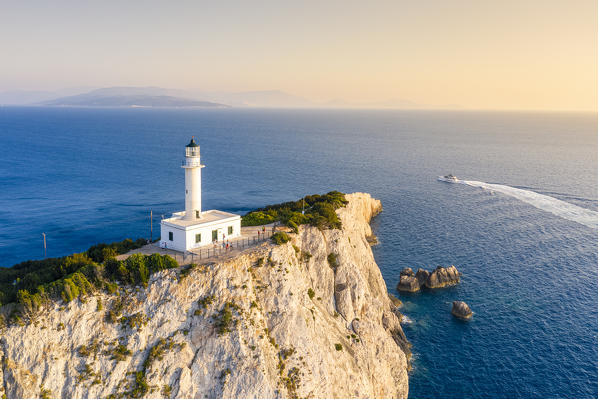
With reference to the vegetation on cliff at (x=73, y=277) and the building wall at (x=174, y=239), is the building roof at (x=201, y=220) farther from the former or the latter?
the vegetation on cliff at (x=73, y=277)

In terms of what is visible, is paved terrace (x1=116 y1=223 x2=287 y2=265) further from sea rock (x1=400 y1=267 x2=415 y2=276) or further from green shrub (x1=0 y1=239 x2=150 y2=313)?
sea rock (x1=400 y1=267 x2=415 y2=276)

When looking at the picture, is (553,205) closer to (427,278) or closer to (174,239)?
(427,278)

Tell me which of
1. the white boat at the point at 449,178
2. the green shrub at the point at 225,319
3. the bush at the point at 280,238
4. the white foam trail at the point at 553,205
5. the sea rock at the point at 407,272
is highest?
the bush at the point at 280,238

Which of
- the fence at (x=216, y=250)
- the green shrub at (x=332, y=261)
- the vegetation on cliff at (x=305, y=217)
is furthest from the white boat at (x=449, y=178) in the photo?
the fence at (x=216, y=250)

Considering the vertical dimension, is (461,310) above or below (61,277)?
below

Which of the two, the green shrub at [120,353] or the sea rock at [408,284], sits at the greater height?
the green shrub at [120,353]

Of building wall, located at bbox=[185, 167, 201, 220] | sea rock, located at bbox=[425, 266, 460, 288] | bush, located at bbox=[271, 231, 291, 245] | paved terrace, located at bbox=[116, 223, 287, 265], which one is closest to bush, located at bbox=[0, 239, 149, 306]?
paved terrace, located at bbox=[116, 223, 287, 265]

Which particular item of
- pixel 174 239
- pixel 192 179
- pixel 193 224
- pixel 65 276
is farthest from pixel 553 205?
pixel 65 276

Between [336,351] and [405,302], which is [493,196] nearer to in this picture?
[405,302]
